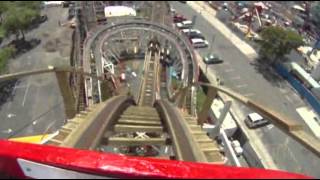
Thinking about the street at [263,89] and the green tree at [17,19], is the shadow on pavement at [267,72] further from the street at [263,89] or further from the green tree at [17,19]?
the green tree at [17,19]

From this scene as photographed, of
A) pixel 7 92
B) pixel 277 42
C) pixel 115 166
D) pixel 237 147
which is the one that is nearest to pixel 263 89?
pixel 277 42

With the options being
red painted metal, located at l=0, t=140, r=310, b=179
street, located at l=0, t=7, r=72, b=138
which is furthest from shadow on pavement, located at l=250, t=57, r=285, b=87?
red painted metal, located at l=0, t=140, r=310, b=179

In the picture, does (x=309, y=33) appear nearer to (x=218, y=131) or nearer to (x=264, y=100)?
(x=264, y=100)

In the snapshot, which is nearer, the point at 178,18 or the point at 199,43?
the point at 199,43

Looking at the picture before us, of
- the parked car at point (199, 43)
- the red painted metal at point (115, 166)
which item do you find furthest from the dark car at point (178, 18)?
the red painted metal at point (115, 166)

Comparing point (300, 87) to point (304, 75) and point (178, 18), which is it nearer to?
point (304, 75)
